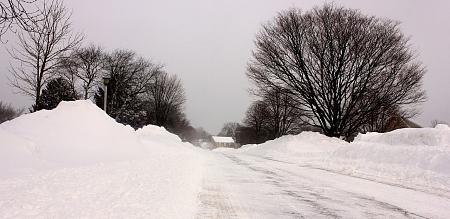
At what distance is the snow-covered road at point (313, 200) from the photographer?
7.55 metres

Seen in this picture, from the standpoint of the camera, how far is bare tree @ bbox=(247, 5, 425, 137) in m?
33.7

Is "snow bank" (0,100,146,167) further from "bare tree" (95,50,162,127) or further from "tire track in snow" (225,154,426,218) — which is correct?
"bare tree" (95,50,162,127)

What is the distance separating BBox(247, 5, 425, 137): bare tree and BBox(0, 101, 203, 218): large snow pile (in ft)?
62.9

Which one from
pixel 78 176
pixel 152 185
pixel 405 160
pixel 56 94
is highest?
pixel 56 94

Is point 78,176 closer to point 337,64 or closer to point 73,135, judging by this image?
point 73,135

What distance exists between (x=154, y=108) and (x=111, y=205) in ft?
233

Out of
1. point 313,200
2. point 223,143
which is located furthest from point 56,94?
point 223,143

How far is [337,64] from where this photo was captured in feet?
113

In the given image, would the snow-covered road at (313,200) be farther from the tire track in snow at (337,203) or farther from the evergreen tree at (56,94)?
the evergreen tree at (56,94)

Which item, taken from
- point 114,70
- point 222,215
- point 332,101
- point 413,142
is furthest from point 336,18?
point 114,70

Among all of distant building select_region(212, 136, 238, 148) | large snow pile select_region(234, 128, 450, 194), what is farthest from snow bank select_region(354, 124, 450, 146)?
distant building select_region(212, 136, 238, 148)

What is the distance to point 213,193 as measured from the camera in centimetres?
971

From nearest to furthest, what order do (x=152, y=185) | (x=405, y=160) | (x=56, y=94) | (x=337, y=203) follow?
(x=337, y=203)
(x=152, y=185)
(x=405, y=160)
(x=56, y=94)

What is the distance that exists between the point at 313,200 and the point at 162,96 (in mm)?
68953
